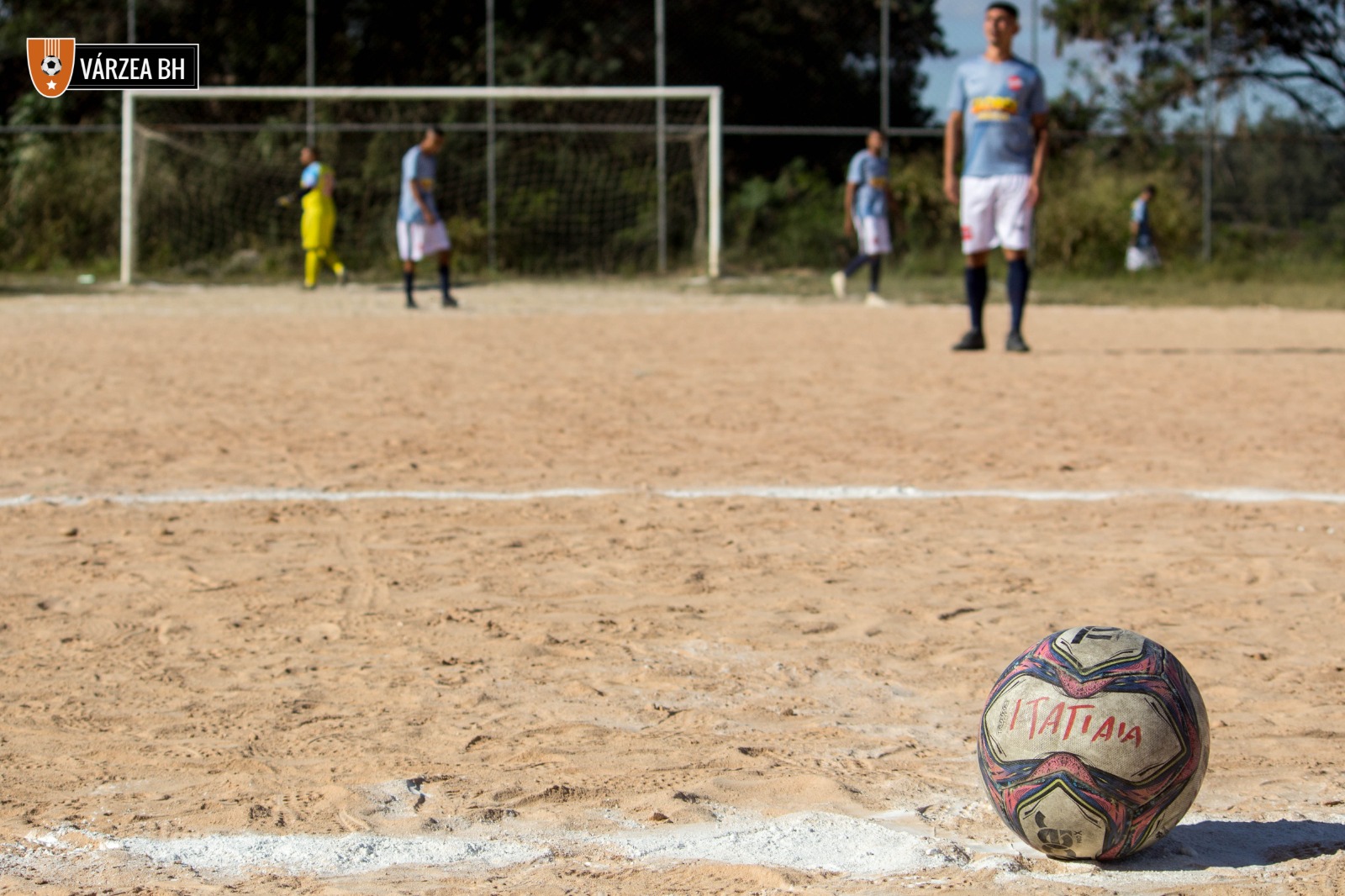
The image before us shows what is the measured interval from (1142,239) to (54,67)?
53.0 feet

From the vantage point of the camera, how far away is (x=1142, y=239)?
2208 centimetres

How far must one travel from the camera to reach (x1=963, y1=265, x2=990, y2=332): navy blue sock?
992 cm

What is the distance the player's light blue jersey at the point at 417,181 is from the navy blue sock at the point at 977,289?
655cm

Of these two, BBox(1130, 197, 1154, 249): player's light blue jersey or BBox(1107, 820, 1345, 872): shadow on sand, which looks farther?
BBox(1130, 197, 1154, 249): player's light blue jersey

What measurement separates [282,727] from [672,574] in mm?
1601

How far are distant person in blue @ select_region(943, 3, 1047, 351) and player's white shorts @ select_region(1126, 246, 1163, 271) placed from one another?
13.2 metres

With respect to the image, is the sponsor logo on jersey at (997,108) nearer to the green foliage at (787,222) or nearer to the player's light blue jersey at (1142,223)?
the player's light blue jersey at (1142,223)

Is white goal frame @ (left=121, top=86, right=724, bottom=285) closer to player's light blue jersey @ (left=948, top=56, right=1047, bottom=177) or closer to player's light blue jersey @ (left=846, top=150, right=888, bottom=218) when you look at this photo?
player's light blue jersey @ (left=846, top=150, right=888, bottom=218)

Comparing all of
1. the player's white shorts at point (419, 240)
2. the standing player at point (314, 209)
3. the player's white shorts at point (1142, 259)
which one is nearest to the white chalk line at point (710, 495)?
the player's white shorts at point (419, 240)

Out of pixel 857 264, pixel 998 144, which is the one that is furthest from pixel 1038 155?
pixel 857 264

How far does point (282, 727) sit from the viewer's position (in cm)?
316

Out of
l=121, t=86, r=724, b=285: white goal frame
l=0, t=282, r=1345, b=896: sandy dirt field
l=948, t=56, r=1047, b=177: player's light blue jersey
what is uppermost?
l=121, t=86, r=724, b=285: white goal frame

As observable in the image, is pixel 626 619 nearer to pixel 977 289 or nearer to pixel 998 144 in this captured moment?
pixel 998 144

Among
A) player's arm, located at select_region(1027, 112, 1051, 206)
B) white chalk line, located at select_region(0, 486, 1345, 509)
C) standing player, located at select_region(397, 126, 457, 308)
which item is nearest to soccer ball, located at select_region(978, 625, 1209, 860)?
white chalk line, located at select_region(0, 486, 1345, 509)
